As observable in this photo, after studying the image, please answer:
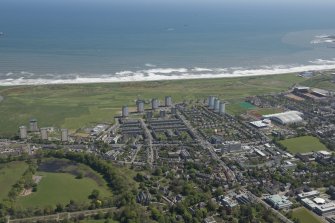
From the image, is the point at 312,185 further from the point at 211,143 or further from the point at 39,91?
the point at 39,91

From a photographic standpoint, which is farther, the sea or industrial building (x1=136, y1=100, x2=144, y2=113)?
the sea

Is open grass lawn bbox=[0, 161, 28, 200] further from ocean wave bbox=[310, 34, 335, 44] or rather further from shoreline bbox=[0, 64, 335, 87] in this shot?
ocean wave bbox=[310, 34, 335, 44]

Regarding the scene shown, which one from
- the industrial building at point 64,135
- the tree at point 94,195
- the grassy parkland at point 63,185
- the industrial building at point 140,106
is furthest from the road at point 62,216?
the industrial building at point 140,106

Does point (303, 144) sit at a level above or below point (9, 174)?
above

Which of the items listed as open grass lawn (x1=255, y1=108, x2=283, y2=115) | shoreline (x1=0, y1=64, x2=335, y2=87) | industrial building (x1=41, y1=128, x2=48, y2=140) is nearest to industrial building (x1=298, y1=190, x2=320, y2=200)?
open grass lawn (x1=255, y1=108, x2=283, y2=115)

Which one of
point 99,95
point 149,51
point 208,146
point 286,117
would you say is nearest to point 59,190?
point 208,146

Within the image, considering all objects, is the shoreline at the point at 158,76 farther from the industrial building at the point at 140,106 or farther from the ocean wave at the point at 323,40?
the ocean wave at the point at 323,40

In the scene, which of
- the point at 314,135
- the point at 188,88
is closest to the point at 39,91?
the point at 188,88

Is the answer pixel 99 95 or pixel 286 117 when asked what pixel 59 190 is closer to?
pixel 99 95
